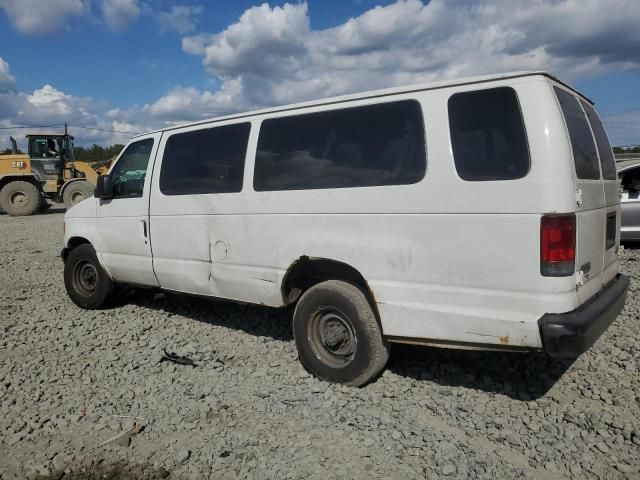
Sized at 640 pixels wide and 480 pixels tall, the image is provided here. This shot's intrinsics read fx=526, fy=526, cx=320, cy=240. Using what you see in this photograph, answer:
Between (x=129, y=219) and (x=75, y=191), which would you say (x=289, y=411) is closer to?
(x=129, y=219)

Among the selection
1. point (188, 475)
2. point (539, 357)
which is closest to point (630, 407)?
point (539, 357)

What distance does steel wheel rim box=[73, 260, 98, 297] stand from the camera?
6.09 metres

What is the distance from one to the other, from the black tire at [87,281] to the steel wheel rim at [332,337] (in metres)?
2.93

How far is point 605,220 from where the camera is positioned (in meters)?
3.61

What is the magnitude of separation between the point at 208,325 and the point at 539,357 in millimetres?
3170

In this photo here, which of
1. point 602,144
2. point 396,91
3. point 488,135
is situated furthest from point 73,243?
point 602,144

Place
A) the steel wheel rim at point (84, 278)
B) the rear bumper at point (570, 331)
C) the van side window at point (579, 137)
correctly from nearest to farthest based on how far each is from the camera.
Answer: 1. the rear bumper at point (570, 331)
2. the van side window at point (579, 137)
3. the steel wheel rim at point (84, 278)

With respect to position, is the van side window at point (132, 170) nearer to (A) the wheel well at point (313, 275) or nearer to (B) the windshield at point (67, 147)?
(A) the wheel well at point (313, 275)

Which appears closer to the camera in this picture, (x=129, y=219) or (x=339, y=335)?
(x=339, y=335)

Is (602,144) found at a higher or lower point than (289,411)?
higher

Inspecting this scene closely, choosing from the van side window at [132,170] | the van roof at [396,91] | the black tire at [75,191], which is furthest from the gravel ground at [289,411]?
the black tire at [75,191]

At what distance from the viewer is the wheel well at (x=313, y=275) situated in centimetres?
385

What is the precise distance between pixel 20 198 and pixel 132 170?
1574 cm

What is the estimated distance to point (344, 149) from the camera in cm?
378
